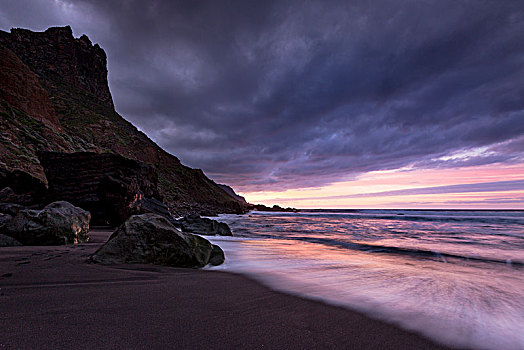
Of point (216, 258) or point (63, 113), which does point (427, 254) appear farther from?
point (63, 113)

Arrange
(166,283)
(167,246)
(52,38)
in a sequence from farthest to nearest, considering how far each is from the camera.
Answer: (52,38) < (167,246) < (166,283)

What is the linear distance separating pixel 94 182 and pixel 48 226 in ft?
15.0

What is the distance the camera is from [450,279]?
3.46 meters

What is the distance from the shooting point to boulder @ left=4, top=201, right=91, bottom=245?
4.14m

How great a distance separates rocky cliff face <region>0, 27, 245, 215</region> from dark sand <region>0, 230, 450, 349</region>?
1242 cm

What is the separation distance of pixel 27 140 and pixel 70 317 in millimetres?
21532

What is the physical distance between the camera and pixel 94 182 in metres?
8.29

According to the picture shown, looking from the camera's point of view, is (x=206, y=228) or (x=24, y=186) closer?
(x=24, y=186)

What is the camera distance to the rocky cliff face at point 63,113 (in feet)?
53.5

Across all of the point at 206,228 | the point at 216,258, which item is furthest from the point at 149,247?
the point at 206,228

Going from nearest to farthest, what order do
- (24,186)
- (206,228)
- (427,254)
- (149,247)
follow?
(149,247) → (427,254) → (24,186) → (206,228)

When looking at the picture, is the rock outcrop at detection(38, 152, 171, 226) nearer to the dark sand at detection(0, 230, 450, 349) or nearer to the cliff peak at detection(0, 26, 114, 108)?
the dark sand at detection(0, 230, 450, 349)

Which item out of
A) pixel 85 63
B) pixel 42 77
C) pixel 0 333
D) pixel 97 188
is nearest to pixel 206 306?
pixel 0 333

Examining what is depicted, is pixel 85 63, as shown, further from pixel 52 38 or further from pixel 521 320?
pixel 521 320
